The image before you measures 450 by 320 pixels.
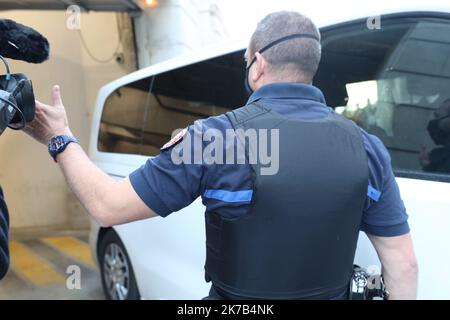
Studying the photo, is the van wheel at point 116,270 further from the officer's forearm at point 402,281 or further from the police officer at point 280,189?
the officer's forearm at point 402,281

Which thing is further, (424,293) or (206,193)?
(424,293)

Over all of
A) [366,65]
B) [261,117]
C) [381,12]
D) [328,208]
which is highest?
[381,12]

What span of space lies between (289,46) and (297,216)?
47 cm

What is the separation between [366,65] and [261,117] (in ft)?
2.71

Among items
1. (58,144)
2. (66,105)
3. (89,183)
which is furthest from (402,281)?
(66,105)

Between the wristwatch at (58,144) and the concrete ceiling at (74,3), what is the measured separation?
445 centimetres

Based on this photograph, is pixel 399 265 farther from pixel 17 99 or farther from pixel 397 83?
pixel 17 99

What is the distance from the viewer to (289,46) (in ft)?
3.89

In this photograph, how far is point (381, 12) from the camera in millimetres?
1662

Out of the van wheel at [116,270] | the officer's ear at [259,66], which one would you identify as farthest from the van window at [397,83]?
the van wheel at [116,270]

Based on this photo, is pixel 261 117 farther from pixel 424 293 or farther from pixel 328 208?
pixel 424 293

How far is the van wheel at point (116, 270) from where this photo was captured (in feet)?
9.93
